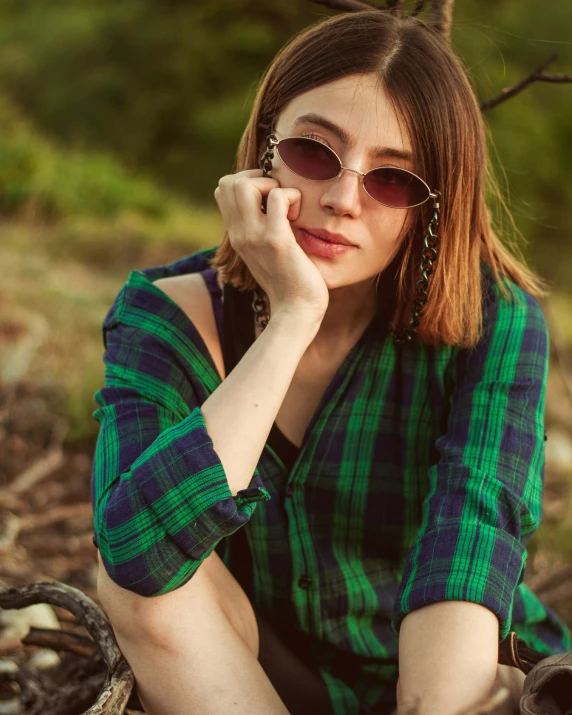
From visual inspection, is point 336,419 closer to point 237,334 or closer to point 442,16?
point 237,334

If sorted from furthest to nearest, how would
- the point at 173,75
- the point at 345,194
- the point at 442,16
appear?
the point at 173,75 → the point at 442,16 → the point at 345,194

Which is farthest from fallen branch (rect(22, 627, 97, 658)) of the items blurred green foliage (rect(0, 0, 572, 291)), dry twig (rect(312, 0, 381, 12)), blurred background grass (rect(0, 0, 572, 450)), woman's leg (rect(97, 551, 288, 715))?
blurred green foliage (rect(0, 0, 572, 291))

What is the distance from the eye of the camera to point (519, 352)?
2.10 metres

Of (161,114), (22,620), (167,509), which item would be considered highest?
(161,114)

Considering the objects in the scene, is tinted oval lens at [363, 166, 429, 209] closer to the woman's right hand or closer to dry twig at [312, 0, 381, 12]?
the woman's right hand

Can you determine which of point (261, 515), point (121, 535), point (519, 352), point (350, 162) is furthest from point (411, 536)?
point (350, 162)

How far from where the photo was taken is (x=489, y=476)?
6.26 ft

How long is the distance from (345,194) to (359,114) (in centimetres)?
19

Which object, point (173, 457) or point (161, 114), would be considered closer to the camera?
point (173, 457)

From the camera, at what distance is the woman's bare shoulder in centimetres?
219

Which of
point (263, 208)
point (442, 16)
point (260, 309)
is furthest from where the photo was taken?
point (442, 16)

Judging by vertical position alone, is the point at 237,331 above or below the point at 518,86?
below

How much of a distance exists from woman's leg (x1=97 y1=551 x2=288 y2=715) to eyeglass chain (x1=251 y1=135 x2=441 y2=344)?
747 millimetres

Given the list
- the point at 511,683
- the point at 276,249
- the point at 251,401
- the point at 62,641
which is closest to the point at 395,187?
the point at 276,249
